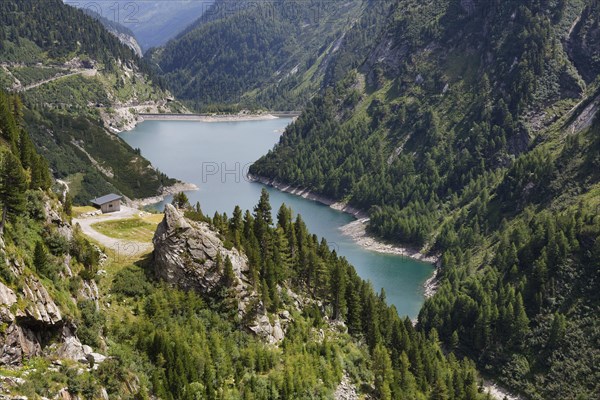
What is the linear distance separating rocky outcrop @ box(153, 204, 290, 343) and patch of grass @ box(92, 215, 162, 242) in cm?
865

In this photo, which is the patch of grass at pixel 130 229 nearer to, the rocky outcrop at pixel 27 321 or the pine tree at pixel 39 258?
the pine tree at pixel 39 258

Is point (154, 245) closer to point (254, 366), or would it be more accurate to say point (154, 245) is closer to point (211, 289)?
point (211, 289)

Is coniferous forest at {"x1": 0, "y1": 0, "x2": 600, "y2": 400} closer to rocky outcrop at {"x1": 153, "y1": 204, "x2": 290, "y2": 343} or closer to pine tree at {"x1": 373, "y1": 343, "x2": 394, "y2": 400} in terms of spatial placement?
pine tree at {"x1": 373, "y1": 343, "x2": 394, "y2": 400}

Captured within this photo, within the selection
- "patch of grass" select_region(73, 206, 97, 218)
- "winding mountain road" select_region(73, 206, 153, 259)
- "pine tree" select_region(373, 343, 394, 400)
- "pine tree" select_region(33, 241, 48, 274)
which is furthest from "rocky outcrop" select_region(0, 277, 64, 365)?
"patch of grass" select_region(73, 206, 97, 218)

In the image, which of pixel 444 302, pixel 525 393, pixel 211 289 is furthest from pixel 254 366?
pixel 444 302

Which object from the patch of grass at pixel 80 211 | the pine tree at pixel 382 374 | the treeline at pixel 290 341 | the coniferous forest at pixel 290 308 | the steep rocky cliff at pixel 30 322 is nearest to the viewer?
the steep rocky cliff at pixel 30 322

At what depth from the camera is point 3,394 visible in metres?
38.1

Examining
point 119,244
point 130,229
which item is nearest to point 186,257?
point 119,244

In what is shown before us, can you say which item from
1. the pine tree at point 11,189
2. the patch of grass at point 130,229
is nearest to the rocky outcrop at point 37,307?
the pine tree at point 11,189

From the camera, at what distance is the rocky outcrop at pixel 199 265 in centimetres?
7012

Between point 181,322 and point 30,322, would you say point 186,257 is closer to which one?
point 181,322

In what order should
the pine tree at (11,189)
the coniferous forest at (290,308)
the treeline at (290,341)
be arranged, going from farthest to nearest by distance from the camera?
the treeline at (290,341) → the pine tree at (11,189) → the coniferous forest at (290,308)

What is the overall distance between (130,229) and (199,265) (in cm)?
1529

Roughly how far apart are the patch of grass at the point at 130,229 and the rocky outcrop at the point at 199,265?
8654 millimetres
